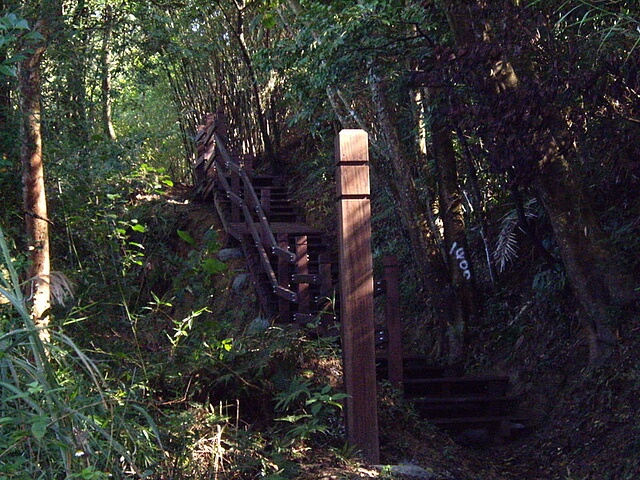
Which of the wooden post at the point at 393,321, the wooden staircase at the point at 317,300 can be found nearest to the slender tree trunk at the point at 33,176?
the wooden staircase at the point at 317,300

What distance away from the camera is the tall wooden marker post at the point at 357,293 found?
188 inches

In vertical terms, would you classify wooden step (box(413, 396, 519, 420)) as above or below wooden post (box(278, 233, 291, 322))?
below

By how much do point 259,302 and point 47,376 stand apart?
27.0 ft

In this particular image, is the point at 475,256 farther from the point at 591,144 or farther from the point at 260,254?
the point at 591,144

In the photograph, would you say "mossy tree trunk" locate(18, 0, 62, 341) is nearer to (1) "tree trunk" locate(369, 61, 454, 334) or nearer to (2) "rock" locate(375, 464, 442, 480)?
(2) "rock" locate(375, 464, 442, 480)

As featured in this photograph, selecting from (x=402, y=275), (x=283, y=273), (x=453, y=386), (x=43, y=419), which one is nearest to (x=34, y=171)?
(x=43, y=419)

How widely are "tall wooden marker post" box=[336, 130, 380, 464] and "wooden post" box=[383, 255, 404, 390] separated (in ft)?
9.10

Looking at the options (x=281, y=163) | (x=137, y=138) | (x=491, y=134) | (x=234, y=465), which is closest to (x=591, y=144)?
(x=491, y=134)

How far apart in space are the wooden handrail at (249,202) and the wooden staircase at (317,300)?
A: 0.05 feet

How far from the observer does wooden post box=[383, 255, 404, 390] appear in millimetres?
7617

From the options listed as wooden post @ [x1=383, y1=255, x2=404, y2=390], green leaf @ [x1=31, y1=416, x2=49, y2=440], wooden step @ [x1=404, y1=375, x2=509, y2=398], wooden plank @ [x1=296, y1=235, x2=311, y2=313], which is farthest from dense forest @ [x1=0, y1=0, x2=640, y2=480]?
wooden plank @ [x1=296, y1=235, x2=311, y2=313]

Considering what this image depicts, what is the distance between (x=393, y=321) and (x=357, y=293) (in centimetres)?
293

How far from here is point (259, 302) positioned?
11039 millimetres

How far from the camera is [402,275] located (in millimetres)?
11336
